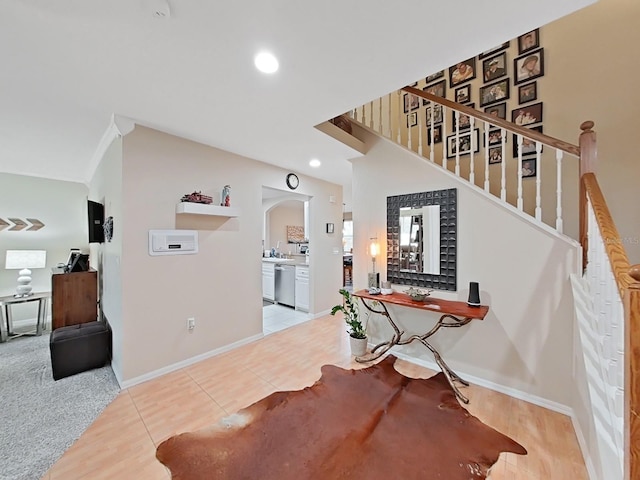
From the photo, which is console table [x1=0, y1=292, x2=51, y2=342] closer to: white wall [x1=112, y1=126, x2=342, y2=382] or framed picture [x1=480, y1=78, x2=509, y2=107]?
white wall [x1=112, y1=126, x2=342, y2=382]

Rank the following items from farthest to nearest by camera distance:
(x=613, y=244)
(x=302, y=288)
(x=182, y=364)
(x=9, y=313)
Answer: (x=302, y=288)
(x=9, y=313)
(x=182, y=364)
(x=613, y=244)

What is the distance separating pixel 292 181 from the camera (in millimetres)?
4051

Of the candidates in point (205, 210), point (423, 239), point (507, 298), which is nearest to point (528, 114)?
point (423, 239)

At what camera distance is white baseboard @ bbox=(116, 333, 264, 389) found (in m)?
2.44

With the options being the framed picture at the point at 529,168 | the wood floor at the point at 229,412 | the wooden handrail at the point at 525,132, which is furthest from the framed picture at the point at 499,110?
the wood floor at the point at 229,412

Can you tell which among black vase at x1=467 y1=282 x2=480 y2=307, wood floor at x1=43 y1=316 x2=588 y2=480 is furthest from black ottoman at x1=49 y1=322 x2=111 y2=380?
black vase at x1=467 y1=282 x2=480 y2=307

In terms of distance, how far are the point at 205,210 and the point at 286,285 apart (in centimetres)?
268

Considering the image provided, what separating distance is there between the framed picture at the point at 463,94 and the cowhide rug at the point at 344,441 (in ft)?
10.6

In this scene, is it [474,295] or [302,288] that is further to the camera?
[302,288]

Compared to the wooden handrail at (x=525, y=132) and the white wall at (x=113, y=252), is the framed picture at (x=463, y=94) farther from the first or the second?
the white wall at (x=113, y=252)

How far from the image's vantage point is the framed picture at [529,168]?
8.64 ft

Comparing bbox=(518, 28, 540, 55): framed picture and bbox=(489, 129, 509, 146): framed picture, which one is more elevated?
bbox=(518, 28, 540, 55): framed picture

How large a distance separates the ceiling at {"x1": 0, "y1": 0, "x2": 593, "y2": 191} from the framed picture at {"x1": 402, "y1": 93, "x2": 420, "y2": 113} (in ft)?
5.48

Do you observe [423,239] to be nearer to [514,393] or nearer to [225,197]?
[514,393]
